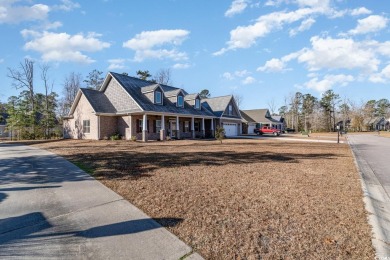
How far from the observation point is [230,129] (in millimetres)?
38156

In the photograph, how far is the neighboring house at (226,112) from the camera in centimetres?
3562

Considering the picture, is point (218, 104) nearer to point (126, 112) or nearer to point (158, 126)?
point (158, 126)

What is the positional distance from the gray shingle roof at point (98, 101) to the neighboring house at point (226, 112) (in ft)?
50.3

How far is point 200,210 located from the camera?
465cm

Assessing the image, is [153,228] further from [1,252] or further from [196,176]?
[196,176]

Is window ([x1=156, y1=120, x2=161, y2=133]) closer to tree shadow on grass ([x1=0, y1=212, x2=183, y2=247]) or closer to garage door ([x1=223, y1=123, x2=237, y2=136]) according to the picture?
garage door ([x1=223, y1=123, x2=237, y2=136])

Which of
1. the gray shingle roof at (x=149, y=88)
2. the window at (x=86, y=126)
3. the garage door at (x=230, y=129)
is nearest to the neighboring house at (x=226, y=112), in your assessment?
the garage door at (x=230, y=129)

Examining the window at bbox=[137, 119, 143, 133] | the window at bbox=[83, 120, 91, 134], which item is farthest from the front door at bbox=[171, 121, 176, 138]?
the window at bbox=[83, 120, 91, 134]

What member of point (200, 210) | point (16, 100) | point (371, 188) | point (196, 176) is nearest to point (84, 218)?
point (200, 210)

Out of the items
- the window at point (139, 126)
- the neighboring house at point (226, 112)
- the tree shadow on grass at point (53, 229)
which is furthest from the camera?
the neighboring house at point (226, 112)

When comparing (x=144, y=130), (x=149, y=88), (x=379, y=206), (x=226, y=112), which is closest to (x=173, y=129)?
(x=144, y=130)

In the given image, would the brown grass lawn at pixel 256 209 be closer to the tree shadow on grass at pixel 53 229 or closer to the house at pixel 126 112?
the tree shadow on grass at pixel 53 229

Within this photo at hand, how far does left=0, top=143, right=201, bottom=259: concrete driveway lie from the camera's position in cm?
327

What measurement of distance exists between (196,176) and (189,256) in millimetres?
4459
